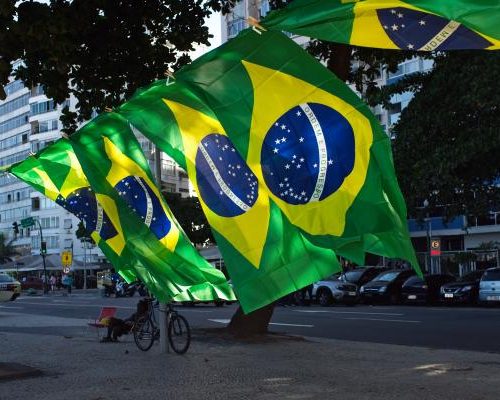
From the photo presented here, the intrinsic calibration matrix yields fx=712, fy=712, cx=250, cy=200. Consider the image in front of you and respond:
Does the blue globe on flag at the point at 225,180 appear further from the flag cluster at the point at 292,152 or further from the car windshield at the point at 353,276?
the car windshield at the point at 353,276

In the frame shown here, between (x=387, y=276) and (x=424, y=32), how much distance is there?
1099 inches

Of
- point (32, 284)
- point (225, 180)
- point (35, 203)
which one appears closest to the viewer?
point (225, 180)

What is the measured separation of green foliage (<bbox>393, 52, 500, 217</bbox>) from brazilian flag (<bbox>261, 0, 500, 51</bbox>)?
51.2 ft

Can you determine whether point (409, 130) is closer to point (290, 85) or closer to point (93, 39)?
point (93, 39)

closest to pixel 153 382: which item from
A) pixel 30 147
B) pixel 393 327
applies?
pixel 393 327

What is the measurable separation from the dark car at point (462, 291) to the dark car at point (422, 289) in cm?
92

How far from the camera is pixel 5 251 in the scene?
95875 mm

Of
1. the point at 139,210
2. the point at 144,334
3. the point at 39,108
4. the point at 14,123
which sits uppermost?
the point at 39,108

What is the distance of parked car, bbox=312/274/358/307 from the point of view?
31688mm

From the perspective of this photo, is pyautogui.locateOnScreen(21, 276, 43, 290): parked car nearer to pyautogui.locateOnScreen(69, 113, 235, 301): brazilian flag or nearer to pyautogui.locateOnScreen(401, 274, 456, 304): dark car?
pyautogui.locateOnScreen(401, 274, 456, 304): dark car

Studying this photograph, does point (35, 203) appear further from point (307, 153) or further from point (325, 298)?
point (307, 153)

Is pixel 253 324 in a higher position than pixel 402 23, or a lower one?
lower

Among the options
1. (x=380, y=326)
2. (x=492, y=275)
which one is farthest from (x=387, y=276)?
(x=380, y=326)

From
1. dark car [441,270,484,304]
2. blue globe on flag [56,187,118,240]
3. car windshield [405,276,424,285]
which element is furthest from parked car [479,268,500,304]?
blue globe on flag [56,187,118,240]
